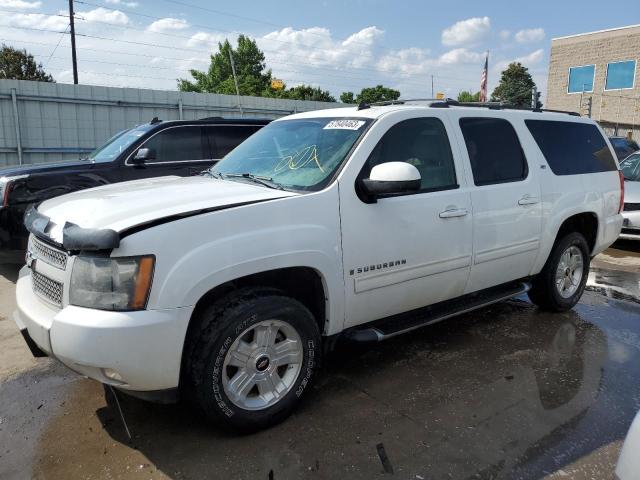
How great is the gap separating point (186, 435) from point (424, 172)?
2349mm

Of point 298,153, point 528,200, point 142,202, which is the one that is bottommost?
point 528,200

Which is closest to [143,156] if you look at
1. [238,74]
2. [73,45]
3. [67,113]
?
[67,113]

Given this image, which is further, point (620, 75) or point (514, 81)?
point (514, 81)

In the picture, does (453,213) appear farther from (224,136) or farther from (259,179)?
(224,136)

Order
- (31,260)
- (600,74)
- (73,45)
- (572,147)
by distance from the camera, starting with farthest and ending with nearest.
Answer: (600,74) → (73,45) → (572,147) → (31,260)

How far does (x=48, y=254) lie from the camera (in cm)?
283

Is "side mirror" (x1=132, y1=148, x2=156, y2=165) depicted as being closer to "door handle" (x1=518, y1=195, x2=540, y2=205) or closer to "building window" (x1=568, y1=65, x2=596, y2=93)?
"door handle" (x1=518, y1=195, x2=540, y2=205)

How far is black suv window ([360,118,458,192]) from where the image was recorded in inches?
139

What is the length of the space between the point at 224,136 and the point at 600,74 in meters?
41.4

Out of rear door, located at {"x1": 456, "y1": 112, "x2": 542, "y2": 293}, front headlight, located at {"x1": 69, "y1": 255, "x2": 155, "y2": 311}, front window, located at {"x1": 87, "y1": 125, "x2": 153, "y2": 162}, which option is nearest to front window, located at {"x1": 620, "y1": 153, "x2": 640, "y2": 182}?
rear door, located at {"x1": 456, "y1": 112, "x2": 542, "y2": 293}

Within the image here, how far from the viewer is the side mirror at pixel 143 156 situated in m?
6.74

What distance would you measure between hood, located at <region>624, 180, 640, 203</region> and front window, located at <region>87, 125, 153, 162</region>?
7.44m

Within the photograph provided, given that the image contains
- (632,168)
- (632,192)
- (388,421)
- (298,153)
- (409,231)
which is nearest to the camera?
(388,421)

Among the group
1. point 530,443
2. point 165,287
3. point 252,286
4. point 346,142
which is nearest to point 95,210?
point 165,287
